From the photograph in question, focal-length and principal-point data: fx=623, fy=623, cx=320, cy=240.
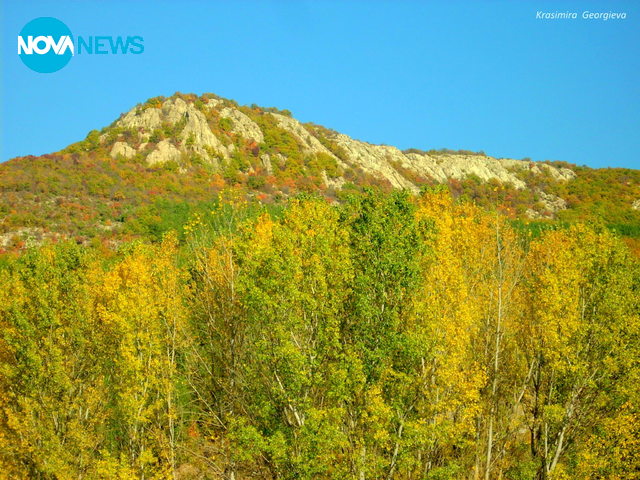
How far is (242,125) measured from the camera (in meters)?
142

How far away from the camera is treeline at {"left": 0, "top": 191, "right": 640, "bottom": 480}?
2448 centimetres

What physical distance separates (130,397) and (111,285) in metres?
7.56

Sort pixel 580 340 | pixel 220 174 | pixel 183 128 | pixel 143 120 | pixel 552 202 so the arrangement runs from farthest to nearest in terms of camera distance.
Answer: pixel 143 120, pixel 183 128, pixel 552 202, pixel 220 174, pixel 580 340

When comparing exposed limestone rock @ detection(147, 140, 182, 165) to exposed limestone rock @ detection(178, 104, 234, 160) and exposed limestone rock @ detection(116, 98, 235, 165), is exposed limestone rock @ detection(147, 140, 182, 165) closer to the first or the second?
exposed limestone rock @ detection(116, 98, 235, 165)

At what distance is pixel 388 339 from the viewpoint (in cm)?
2477

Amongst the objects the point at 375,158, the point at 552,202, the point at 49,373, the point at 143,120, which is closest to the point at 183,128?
the point at 143,120

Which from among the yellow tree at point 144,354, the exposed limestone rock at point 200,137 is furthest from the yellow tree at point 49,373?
the exposed limestone rock at point 200,137

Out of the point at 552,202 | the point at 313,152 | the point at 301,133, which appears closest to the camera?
the point at 552,202

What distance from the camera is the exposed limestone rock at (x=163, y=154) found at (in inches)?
4675

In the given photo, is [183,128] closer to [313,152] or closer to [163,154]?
[163,154]

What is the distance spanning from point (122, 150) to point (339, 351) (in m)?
105

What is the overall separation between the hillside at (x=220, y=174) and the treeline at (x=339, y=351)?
129 ft

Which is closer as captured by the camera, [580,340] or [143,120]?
[580,340]

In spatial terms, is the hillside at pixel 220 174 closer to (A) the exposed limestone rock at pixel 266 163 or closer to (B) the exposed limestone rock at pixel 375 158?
(A) the exposed limestone rock at pixel 266 163
